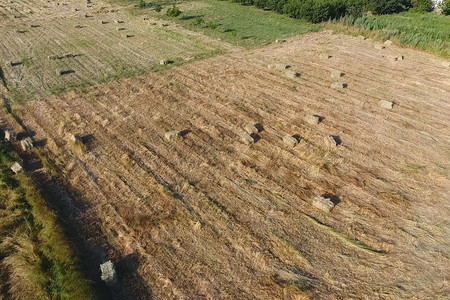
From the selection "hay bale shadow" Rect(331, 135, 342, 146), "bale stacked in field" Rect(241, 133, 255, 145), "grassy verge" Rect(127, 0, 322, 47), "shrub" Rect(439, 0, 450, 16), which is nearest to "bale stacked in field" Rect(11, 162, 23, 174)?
"bale stacked in field" Rect(241, 133, 255, 145)

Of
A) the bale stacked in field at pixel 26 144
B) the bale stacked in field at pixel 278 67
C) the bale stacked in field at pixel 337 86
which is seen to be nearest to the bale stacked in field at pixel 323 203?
the bale stacked in field at pixel 337 86

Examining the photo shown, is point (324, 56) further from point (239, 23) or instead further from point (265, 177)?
point (265, 177)

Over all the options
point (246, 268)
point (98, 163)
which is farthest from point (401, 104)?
point (98, 163)

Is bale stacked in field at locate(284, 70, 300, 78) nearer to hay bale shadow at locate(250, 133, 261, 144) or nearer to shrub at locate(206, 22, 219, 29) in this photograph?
hay bale shadow at locate(250, 133, 261, 144)

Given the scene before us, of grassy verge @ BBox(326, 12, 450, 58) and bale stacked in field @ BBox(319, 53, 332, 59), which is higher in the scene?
grassy verge @ BBox(326, 12, 450, 58)

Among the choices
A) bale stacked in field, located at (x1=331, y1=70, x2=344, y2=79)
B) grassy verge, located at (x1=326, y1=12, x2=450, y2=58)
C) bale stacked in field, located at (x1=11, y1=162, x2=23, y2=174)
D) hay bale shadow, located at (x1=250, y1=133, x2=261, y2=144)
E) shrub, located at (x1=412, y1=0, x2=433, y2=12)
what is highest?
shrub, located at (x1=412, y1=0, x2=433, y2=12)

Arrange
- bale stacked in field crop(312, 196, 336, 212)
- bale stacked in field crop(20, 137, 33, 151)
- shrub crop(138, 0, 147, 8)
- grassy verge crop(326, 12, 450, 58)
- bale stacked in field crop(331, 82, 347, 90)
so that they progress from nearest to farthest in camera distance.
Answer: bale stacked in field crop(312, 196, 336, 212) → bale stacked in field crop(20, 137, 33, 151) → bale stacked in field crop(331, 82, 347, 90) → grassy verge crop(326, 12, 450, 58) → shrub crop(138, 0, 147, 8)

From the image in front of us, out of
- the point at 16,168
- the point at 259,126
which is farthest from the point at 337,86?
the point at 16,168

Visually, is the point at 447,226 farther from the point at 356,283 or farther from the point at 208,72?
the point at 208,72
